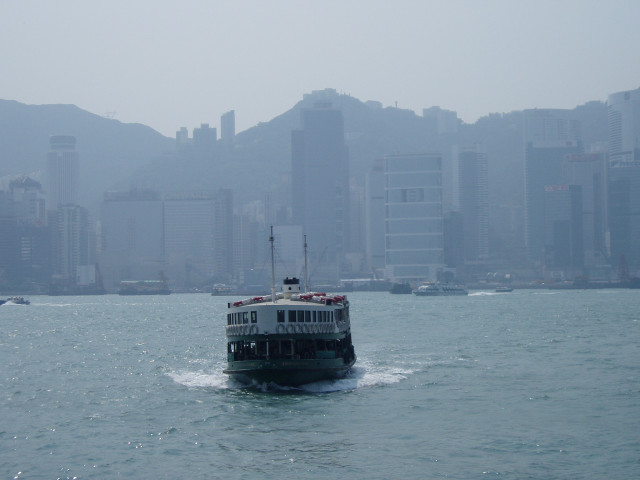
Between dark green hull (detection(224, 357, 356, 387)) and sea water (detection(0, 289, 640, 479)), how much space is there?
0.50 m

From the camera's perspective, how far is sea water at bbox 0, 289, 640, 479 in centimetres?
3781

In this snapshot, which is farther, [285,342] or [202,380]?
[202,380]

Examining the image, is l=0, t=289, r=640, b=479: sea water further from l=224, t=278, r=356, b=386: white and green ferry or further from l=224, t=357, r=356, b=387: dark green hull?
l=224, t=278, r=356, b=386: white and green ferry

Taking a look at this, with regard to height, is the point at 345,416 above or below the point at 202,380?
below

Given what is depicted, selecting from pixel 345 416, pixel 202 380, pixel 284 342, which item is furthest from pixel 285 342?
pixel 202 380

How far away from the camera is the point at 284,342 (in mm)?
53375

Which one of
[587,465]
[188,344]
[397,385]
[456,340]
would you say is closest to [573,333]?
[456,340]

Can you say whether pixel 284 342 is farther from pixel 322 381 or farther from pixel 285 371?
pixel 322 381

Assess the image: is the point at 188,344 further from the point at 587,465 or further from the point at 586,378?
the point at 587,465

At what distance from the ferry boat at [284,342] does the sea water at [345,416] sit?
79 cm

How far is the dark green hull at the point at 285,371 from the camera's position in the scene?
5284cm

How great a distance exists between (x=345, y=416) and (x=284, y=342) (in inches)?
307

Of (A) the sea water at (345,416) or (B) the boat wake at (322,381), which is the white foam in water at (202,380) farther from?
(A) the sea water at (345,416)

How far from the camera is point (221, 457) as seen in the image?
129 ft
